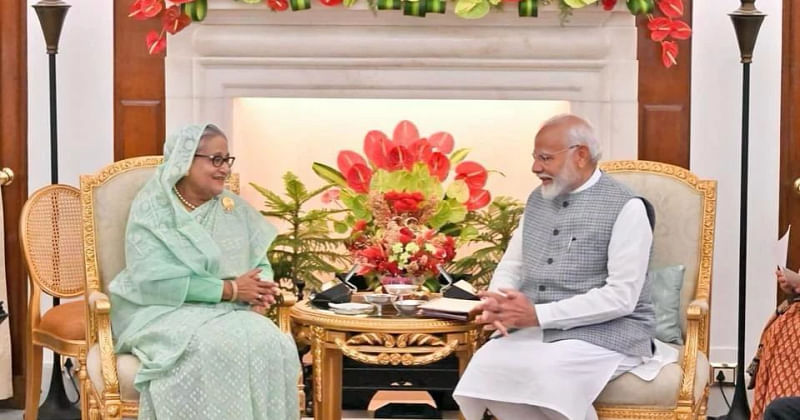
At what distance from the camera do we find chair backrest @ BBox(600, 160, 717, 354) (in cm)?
512

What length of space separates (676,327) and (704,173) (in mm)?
1346

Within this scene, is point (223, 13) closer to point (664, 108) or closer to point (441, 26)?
point (441, 26)

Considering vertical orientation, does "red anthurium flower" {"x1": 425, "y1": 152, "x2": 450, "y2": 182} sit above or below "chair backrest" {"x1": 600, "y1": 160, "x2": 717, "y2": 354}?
above

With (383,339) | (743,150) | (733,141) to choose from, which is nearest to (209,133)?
(383,339)

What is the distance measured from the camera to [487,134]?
21.3 ft

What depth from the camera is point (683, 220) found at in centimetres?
518

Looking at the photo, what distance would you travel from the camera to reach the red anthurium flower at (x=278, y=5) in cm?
599

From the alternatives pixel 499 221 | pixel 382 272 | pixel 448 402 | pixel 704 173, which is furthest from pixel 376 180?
pixel 704 173

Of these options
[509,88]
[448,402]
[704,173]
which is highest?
[509,88]

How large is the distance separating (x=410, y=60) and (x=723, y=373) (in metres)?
1.99

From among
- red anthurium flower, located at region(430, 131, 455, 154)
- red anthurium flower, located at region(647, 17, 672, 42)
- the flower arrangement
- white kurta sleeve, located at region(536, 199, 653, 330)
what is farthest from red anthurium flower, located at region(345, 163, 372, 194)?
red anthurium flower, located at region(647, 17, 672, 42)

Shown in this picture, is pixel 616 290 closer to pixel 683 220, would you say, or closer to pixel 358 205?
pixel 683 220

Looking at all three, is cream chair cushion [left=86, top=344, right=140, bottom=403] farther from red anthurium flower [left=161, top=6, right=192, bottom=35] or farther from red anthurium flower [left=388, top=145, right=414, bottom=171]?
red anthurium flower [left=161, top=6, right=192, bottom=35]

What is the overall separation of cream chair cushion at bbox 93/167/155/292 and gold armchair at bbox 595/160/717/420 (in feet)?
5.89
